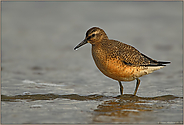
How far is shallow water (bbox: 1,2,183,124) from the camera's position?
6848 millimetres

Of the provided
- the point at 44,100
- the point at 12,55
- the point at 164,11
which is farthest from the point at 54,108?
the point at 164,11

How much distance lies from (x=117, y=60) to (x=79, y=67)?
11.3 feet

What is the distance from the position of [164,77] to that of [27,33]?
7.33 m

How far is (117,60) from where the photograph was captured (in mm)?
8102

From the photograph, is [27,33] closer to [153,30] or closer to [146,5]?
[153,30]

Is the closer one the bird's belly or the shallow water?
the shallow water

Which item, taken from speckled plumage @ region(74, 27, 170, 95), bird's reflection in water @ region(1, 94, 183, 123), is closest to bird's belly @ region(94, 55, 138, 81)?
speckled plumage @ region(74, 27, 170, 95)

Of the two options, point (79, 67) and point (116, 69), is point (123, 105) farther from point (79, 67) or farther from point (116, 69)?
point (79, 67)

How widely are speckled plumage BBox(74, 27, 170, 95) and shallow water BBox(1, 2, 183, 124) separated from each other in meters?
0.62

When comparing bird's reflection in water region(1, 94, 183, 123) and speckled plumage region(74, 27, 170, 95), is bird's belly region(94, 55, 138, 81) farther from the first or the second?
bird's reflection in water region(1, 94, 183, 123)

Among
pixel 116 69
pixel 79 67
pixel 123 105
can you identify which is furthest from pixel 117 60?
pixel 79 67

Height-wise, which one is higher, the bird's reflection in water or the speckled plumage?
the speckled plumage

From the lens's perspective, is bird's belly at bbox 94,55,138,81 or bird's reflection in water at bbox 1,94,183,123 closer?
bird's reflection in water at bbox 1,94,183,123

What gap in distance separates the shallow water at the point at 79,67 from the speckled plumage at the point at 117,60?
0.62m
